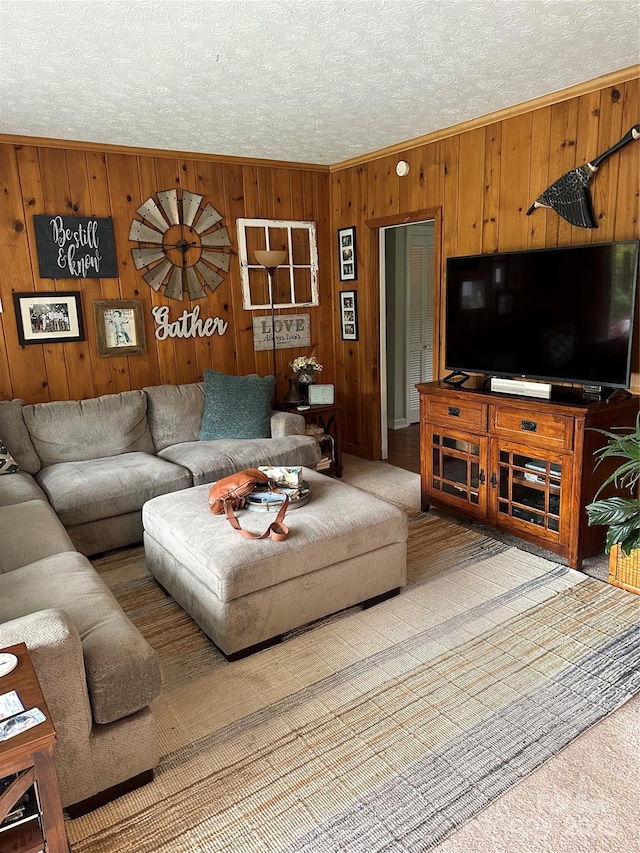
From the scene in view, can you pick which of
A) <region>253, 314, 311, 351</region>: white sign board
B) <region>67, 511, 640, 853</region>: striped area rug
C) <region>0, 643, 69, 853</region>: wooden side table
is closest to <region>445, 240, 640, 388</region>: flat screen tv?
<region>67, 511, 640, 853</region>: striped area rug

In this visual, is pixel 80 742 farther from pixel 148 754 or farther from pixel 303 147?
→ pixel 303 147

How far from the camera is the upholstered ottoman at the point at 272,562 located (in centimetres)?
241

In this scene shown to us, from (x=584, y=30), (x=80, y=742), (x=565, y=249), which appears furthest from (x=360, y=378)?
(x=80, y=742)

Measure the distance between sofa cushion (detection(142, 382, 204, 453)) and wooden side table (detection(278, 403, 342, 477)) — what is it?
2.36ft

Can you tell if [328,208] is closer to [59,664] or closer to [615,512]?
[615,512]

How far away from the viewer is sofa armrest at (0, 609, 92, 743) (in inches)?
62.2

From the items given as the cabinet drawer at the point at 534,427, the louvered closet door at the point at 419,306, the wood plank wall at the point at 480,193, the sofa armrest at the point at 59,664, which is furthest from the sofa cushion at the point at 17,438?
the louvered closet door at the point at 419,306

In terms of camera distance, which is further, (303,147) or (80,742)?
(303,147)

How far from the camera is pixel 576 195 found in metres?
3.27

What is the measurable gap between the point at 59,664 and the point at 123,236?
11.2ft

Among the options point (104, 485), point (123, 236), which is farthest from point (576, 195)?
point (104, 485)

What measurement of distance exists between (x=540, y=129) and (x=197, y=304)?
265cm

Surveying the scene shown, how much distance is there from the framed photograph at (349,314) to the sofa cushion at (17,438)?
8.90 ft

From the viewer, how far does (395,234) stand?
5.86m
